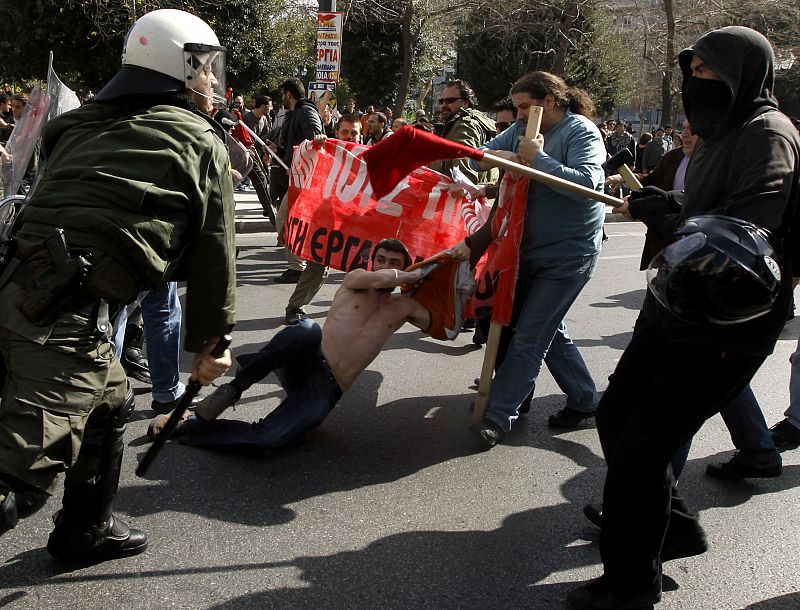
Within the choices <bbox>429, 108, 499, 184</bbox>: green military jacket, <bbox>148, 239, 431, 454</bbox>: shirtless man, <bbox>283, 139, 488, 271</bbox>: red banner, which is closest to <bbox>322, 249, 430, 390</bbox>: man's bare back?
<bbox>148, 239, 431, 454</bbox>: shirtless man

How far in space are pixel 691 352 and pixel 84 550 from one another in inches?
85.9

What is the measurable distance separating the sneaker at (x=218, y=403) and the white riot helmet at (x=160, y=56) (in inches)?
69.6

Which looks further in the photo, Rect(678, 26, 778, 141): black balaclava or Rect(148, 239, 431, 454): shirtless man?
Rect(148, 239, 431, 454): shirtless man

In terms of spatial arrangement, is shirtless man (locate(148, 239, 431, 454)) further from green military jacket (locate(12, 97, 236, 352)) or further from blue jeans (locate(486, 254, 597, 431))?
green military jacket (locate(12, 97, 236, 352))

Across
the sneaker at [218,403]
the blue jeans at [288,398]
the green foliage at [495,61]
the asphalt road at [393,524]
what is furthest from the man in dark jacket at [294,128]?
the green foliage at [495,61]

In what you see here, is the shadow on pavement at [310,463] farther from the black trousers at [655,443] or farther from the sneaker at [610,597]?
the black trousers at [655,443]

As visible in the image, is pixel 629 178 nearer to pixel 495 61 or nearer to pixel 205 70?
pixel 205 70

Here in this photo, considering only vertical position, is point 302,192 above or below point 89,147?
below

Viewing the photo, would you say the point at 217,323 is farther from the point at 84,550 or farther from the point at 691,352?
the point at 691,352

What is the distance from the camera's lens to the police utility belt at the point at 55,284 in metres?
2.34

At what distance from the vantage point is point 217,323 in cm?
277

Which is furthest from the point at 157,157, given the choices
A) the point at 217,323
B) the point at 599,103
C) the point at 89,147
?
the point at 599,103

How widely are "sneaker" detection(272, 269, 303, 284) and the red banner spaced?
1.57m

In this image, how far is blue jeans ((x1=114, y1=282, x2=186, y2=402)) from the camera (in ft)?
14.3
